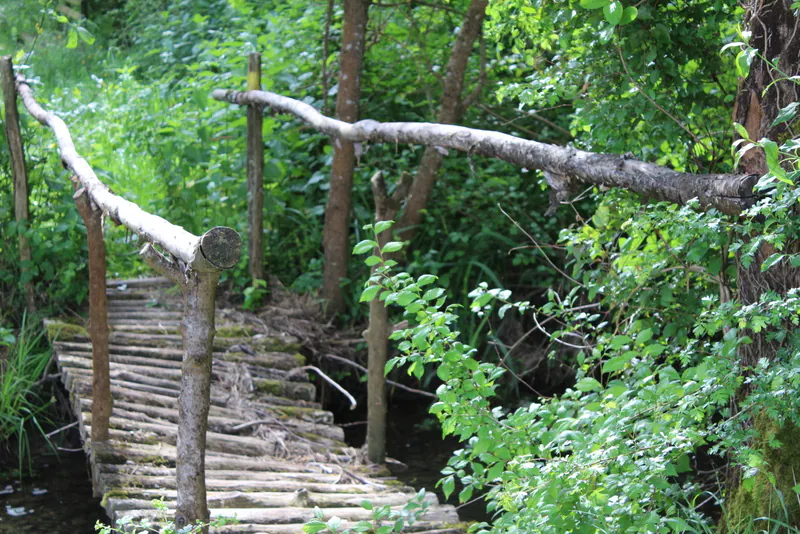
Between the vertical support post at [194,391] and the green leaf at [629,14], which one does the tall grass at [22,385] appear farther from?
the green leaf at [629,14]

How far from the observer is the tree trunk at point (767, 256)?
2838 millimetres

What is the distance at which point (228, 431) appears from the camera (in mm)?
4895

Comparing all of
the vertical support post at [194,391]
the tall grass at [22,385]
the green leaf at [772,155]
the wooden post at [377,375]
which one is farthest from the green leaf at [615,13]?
the tall grass at [22,385]

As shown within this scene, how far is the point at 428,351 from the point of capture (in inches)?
113

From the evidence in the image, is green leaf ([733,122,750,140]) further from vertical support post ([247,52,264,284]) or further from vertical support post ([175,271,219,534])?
vertical support post ([247,52,264,284])

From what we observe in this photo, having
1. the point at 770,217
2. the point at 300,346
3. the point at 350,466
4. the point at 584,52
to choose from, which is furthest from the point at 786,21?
the point at 300,346

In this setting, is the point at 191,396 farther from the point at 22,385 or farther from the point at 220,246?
the point at 22,385

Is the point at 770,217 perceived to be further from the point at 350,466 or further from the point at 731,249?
the point at 350,466

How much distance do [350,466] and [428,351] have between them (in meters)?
2.16

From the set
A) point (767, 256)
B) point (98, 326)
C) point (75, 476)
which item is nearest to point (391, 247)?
point (767, 256)

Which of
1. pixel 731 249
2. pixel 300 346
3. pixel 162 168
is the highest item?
pixel 162 168

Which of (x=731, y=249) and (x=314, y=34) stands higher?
(x=314, y=34)

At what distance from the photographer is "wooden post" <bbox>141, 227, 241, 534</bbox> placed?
2750mm

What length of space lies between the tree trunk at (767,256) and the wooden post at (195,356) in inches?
68.5
